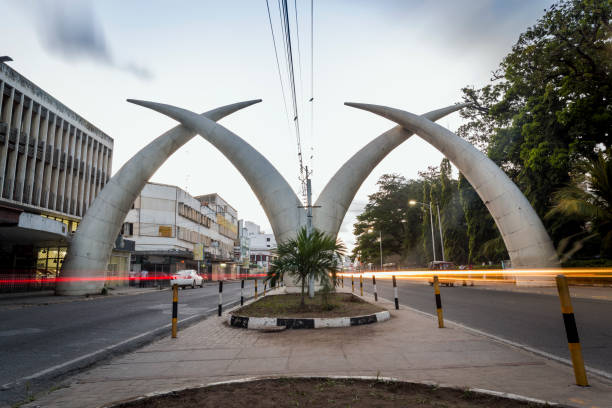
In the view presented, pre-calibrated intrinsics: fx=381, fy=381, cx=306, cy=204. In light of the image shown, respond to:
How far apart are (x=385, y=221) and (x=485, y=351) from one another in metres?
61.0

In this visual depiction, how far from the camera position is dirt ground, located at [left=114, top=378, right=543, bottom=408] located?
320 centimetres

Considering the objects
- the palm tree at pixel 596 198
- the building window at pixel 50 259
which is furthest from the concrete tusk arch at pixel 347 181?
the building window at pixel 50 259

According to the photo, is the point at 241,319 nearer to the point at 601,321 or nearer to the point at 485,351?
the point at 485,351

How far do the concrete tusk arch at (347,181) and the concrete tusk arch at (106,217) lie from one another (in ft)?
38.5

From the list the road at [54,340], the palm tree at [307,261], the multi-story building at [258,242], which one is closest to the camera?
the road at [54,340]

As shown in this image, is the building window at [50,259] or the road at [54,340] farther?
the building window at [50,259]

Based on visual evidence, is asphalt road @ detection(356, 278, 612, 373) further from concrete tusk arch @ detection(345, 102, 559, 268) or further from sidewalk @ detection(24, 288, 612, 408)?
concrete tusk arch @ detection(345, 102, 559, 268)

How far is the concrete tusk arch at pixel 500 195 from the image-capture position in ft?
74.4

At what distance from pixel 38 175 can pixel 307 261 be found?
1052 inches

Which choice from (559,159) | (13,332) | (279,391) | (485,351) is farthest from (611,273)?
(13,332)

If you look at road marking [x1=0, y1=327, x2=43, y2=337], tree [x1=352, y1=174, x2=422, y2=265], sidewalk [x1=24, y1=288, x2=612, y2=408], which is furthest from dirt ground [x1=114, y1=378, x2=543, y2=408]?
tree [x1=352, y1=174, x2=422, y2=265]

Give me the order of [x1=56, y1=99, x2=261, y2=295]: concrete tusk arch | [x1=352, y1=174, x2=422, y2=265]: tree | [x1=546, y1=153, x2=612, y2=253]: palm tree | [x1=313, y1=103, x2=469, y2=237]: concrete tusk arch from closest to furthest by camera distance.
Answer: [x1=546, y1=153, x2=612, y2=253]: palm tree
[x1=56, y1=99, x2=261, y2=295]: concrete tusk arch
[x1=313, y1=103, x2=469, y2=237]: concrete tusk arch
[x1=352, y1=174, x2=422, y2=265]: tree

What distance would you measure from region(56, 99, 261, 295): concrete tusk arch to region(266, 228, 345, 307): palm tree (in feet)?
60.8

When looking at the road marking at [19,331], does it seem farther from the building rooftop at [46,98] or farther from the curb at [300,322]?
the building rooftop at [46,98]
